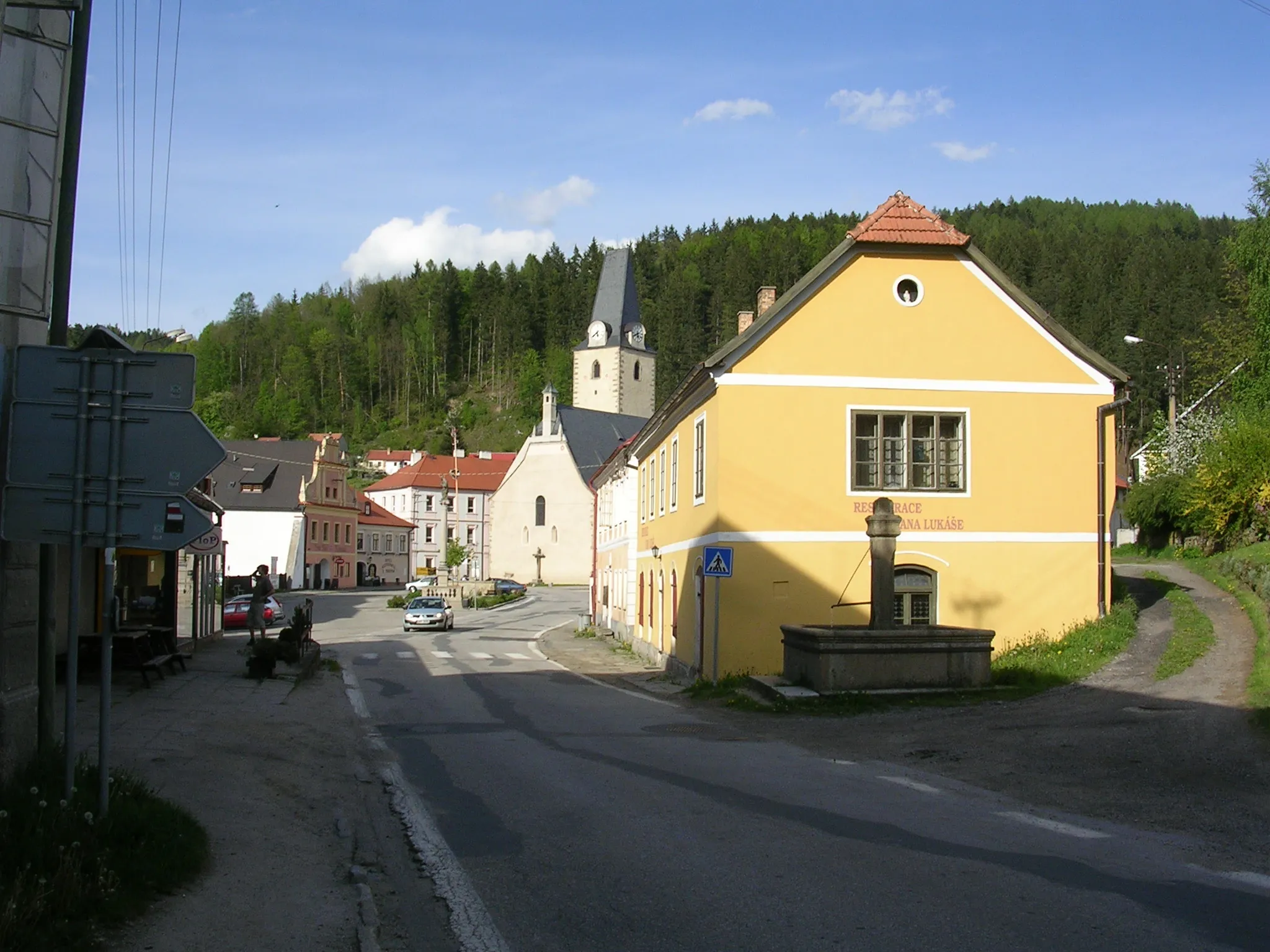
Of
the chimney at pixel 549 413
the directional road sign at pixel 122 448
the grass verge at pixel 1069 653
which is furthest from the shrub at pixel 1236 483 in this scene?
the chimney at pixel 549 413

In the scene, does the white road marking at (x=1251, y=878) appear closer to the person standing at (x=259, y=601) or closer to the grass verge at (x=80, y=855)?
the grass verge at (x=80, y=855)

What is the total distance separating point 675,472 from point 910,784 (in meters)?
18.3

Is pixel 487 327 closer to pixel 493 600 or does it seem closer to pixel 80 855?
pixel 493 600

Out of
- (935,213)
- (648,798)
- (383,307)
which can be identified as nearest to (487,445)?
(383,307)

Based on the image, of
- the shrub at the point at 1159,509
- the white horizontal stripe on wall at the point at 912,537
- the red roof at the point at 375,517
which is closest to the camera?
the white horizontal stripe on wall at the point at 912,537

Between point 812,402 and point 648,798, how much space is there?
569 inches

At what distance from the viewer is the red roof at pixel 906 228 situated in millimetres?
24531

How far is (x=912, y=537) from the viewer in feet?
79.7

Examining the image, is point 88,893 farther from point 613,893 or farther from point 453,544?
point 453,544

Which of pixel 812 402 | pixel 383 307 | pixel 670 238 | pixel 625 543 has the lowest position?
pixel 625 543

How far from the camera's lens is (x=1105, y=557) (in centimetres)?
2491

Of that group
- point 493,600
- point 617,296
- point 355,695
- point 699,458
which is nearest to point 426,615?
point 493,600

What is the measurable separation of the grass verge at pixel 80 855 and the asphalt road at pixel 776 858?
189 centimetres

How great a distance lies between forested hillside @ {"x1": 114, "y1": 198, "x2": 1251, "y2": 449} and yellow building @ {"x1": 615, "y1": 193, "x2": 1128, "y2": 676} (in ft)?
309
